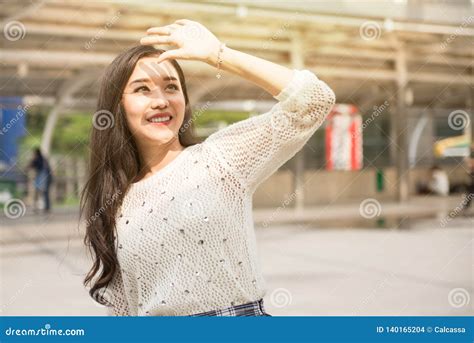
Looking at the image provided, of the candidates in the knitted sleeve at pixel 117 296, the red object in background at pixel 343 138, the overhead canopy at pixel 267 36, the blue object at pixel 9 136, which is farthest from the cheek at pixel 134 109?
the red object in background at pixel 343 138

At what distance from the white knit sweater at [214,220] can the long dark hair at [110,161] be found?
8 cm

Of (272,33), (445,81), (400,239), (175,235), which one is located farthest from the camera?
(445,81)

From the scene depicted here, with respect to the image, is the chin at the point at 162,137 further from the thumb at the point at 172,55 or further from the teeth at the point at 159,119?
the thumb at the point at 172,55

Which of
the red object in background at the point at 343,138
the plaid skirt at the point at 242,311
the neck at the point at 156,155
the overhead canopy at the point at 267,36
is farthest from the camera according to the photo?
the red object in background at the point at 343,138

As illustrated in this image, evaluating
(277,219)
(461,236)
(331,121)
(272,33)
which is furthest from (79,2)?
(331,121)

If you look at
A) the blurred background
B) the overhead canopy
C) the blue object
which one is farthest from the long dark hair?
the blue object

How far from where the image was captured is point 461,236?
10.1 meters

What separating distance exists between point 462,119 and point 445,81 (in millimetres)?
5538

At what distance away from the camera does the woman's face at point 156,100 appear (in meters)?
1.78

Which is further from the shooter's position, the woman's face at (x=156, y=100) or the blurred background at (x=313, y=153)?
the blurred background at (x=313, y=153)

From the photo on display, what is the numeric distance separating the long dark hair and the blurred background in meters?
0.51

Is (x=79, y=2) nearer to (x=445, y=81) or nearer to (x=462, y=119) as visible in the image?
(x=445, y=81)

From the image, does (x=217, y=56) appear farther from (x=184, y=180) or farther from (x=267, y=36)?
(x=267, y=36)

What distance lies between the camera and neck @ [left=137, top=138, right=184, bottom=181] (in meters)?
1.87
